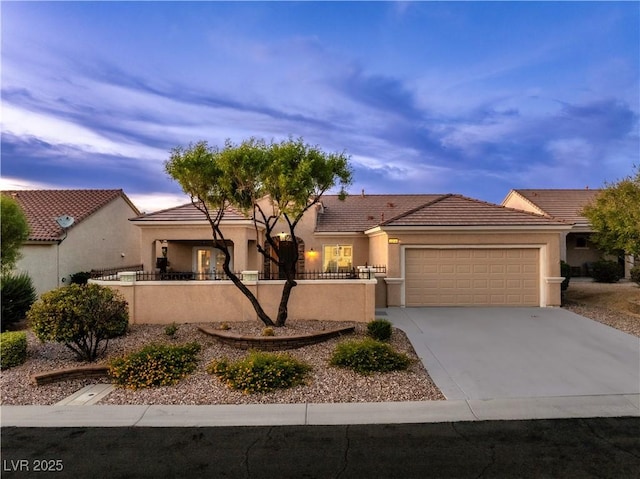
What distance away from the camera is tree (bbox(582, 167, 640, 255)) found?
1174cm

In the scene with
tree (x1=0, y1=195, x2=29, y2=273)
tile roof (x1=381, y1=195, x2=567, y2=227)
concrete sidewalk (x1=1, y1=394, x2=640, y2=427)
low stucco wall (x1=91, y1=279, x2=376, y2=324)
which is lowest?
concrete sidewalk (x1=1, y1=394, x2=640, y2=427)

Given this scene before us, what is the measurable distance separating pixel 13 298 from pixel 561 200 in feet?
96.7

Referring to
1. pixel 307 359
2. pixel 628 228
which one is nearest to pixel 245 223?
pixel 307 359

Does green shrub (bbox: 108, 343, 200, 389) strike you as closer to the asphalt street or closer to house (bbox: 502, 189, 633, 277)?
the asphalt street

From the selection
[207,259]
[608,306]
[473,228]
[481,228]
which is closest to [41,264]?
[207,259]

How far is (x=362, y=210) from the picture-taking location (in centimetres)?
2075

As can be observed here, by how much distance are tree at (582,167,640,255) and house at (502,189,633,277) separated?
24.9ft

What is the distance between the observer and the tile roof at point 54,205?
612 inches

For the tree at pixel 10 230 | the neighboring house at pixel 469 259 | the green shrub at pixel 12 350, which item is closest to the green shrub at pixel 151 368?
the green shrub at pixel 12 350

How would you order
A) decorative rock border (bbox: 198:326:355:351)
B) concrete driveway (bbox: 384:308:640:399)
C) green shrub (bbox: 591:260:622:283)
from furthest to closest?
green shrub (bbox: 591:260:622:283)
decorative rock border (bbox: 198:326:355:351)
concrete driveway (bbox: 384:308:640:399)

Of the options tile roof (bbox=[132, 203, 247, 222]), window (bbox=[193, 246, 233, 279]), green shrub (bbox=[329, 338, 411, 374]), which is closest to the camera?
green shrub (bbox=[329, 338, 411, 374])

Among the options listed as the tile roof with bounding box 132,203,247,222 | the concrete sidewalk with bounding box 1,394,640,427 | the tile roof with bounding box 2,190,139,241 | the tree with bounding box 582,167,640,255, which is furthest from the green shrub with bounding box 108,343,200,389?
the tree with bounding box 582,167,640,255

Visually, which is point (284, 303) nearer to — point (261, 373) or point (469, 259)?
point (261, 373)

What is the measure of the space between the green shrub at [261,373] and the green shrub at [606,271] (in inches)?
816
